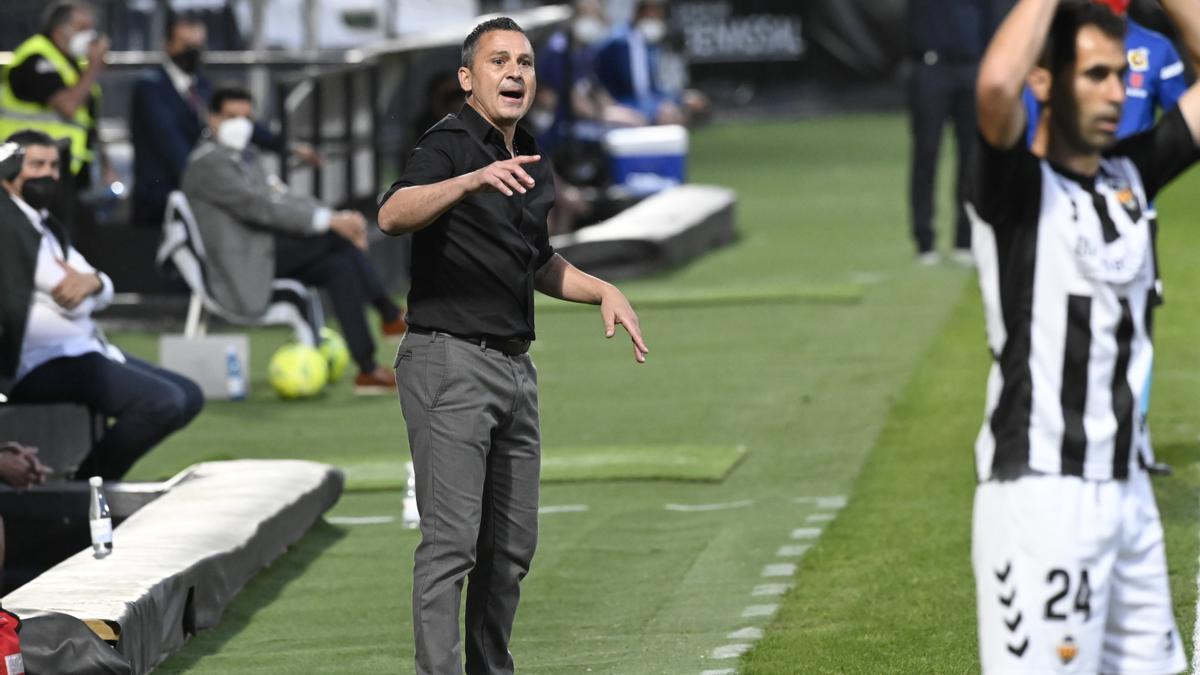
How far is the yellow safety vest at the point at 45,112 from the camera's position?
44.9ft

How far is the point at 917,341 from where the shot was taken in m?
13.7

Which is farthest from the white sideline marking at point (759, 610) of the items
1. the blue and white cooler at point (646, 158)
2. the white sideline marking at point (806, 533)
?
the blue and white cooler at point (646, 158)

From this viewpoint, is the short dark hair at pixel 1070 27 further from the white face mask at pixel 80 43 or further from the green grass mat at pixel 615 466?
the white face mask at pixel 80 43

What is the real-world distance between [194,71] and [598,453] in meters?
5.15

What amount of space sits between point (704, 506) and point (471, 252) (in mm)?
3745

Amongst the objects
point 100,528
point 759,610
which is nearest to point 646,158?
point 759,610

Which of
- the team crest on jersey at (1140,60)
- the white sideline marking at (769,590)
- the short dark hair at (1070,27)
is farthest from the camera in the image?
the team crest on jersey at (1140,60)

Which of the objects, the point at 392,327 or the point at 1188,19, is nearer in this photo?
the point at 1188,19

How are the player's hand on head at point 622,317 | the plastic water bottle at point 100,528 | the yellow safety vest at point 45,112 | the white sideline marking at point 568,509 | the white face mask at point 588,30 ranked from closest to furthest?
the player's hand on head at point 622,317 < the plastic water bottle at point 100,528 < the white sideline marking at point 568,509 < the yellow safety vest at point 45,112 < the white face mask at point 588,30

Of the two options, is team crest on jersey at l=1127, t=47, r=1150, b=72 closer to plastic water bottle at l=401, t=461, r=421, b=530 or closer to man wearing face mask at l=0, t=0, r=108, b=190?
plastic water bottle at l=401, t=461, r=421, b=530

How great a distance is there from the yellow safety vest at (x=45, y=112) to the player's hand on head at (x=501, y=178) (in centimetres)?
868

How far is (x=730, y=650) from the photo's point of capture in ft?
22.6

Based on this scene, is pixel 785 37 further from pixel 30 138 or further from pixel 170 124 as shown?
pixel 30 138

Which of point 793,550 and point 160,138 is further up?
point 160,138
